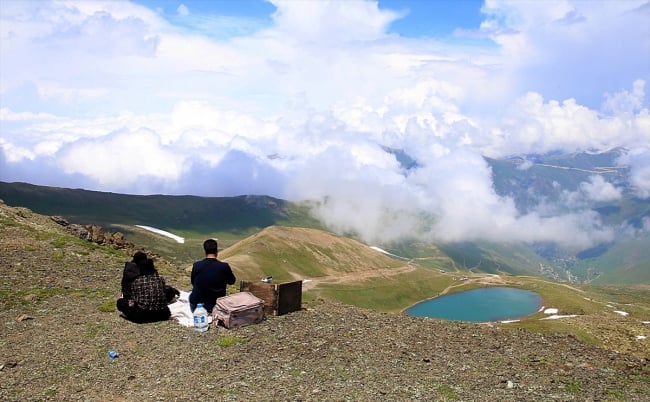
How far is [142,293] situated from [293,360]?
7.27 m

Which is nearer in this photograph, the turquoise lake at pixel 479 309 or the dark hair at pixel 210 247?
the dark hair at pixel 210 247

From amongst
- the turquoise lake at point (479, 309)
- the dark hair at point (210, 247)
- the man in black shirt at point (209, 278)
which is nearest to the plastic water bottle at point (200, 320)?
the man in black shirt at point (209, 278)

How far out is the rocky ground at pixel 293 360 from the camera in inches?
564

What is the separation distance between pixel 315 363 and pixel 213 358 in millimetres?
3407

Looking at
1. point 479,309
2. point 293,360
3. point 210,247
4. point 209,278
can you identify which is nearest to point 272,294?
point 209,278

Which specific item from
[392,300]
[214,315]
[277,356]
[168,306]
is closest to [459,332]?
[277,356]

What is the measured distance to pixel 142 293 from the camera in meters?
19.9

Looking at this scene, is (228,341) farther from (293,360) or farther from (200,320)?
(293,360)

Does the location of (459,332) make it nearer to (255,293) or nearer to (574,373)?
(574,373)

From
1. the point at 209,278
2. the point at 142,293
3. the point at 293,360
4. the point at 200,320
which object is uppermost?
the point at 209,278

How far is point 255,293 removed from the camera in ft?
70.7

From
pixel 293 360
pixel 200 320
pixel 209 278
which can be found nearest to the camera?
pixel 293 360

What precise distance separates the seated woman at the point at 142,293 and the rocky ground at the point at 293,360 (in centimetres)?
51

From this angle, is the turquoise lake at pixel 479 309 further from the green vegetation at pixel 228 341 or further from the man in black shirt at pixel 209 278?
the green vegetation at pixel 228 341
